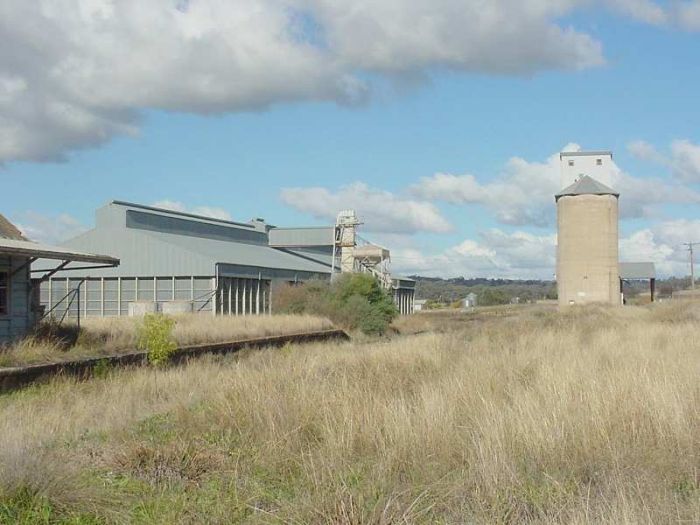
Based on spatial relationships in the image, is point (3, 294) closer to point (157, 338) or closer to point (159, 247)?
point (157, 338)

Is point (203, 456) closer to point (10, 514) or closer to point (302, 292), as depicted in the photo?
point (10, 514)

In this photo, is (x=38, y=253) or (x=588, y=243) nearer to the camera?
(x=38, y=253)

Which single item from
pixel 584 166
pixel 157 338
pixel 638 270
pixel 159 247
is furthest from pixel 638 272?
pixel 157 338

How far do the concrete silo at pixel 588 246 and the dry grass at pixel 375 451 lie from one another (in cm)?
5228

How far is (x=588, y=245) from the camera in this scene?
2506 inches

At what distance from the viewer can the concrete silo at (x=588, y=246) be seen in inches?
2479

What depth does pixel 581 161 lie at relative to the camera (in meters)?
69.1

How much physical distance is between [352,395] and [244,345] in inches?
759

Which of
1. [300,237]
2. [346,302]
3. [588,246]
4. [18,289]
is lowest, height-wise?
[346,302]

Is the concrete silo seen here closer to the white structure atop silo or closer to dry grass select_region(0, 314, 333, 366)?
the white structure atop silo

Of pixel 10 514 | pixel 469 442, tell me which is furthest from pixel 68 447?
pixel 469 442

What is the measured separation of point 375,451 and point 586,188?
60.7 m

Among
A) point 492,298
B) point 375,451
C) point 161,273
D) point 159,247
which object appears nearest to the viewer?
point 375,451

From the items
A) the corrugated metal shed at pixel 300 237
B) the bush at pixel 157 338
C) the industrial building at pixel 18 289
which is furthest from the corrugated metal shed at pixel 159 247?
the bush at pixel 157 338
